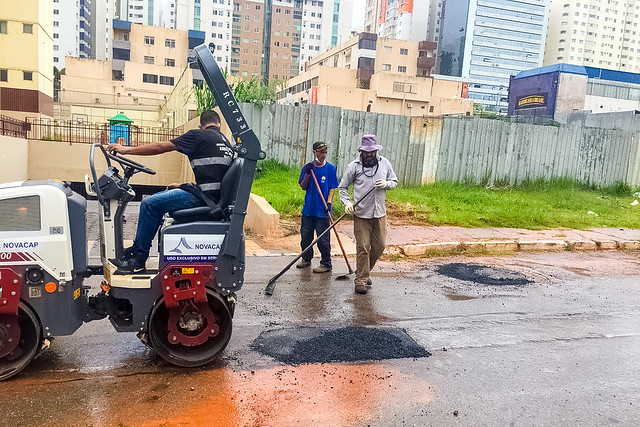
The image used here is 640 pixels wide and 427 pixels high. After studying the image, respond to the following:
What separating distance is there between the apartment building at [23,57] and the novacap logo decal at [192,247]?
1430 inches

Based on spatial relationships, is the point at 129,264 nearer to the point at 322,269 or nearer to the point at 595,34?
the point at 322,269

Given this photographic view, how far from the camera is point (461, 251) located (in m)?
9.13

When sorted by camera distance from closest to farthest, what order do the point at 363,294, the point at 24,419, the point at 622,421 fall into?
the point at 24,419 → the point at 622,421 → the point at 363,294

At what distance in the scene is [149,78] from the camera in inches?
2386

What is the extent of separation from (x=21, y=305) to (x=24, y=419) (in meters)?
0.81

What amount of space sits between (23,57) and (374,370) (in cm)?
3764

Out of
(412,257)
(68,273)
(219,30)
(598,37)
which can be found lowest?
(412,257)

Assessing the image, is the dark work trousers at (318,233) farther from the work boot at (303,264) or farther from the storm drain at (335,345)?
the storm drain at (335,345)

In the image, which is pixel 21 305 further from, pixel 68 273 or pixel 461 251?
→ pixel 461 251

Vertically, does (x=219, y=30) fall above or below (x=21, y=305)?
above

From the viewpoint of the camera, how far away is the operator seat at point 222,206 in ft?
13.4

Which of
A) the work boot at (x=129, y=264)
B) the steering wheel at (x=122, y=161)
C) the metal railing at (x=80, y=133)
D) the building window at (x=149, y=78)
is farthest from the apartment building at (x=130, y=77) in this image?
the work boot at (x=129, y=264)

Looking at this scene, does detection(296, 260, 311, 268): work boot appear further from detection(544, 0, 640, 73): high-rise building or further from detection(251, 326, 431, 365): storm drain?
detection(544, 0, 640, 73): high-rise building

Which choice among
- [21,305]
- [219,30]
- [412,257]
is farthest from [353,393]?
[219,30]
